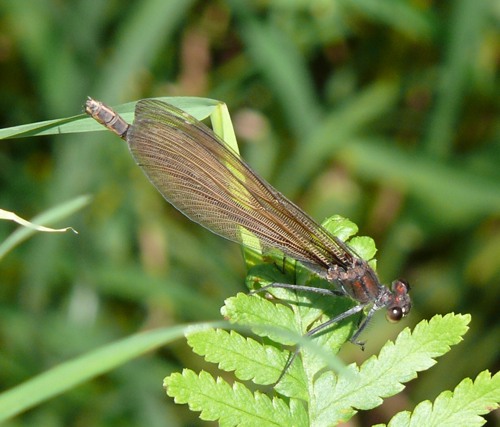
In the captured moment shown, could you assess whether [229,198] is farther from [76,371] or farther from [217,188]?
[76,371]

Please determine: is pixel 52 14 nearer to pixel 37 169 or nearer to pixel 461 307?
pixel 37 169

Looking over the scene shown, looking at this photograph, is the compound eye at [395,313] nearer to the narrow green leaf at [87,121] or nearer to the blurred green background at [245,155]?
the narrow green leaf at [87,121]

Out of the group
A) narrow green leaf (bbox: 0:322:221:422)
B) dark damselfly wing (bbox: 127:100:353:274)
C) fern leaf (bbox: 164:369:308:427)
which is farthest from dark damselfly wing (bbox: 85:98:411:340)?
narrow green leaf (bbox: 0:322:221:422)

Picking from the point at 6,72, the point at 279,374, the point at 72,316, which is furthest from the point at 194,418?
the point at 279,374

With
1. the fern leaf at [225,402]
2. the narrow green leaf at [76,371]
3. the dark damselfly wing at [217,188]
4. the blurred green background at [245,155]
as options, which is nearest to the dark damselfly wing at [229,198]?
the dark damselfly wing at [217,188]

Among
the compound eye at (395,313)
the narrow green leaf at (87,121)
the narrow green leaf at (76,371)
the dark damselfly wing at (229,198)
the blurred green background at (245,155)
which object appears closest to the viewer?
the narrow green leaf at (76,371)

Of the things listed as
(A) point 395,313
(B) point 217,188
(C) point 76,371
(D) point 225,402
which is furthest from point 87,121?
(A) point 395,313
